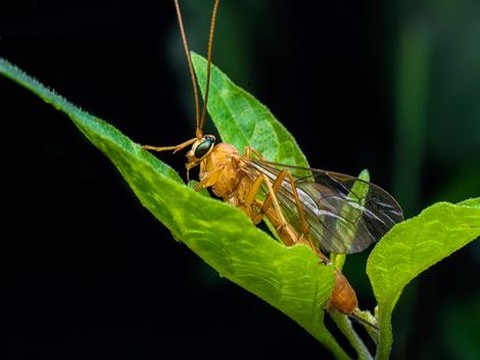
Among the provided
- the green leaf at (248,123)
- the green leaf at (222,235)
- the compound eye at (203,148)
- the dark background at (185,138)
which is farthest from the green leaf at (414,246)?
the dark background at (185,138)

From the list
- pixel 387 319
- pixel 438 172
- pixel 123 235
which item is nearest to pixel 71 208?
pixel 123 235

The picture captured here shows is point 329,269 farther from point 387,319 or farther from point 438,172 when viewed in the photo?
point 438,172

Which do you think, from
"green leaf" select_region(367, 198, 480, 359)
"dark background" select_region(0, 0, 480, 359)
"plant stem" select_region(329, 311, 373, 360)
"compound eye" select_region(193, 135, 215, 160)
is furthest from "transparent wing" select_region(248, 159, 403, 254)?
"dark background" select_region(0, 0, 480, 359)

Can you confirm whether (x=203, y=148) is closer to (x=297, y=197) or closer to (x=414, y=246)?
(x=297, y=197)

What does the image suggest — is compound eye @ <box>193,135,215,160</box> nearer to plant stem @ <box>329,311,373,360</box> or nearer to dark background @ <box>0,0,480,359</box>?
plant stem @ <box>329,311,373,360</box>

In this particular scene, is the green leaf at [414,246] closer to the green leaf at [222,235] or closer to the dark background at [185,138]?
the green leaf at [222,235]

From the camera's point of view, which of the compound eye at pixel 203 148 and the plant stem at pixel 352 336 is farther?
the compound eye at pixel 203 148
